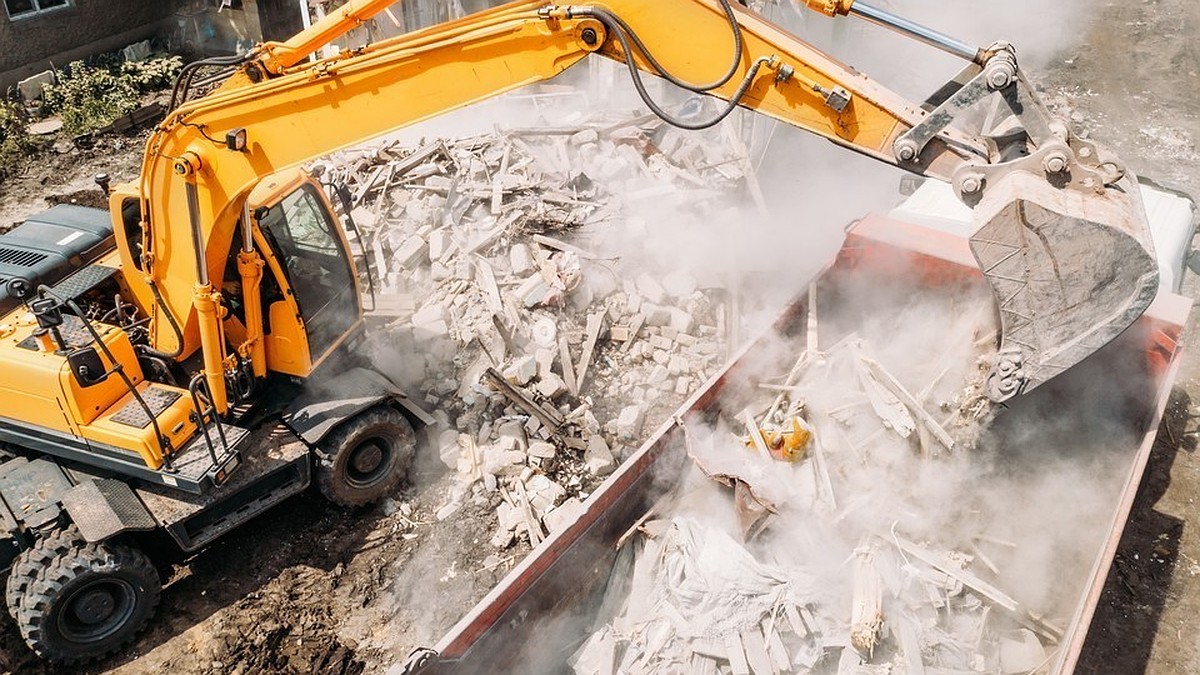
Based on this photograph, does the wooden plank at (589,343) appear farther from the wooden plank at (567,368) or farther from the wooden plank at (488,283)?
the wooden plank at (488,283)

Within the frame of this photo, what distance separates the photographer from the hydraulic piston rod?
4223 mm

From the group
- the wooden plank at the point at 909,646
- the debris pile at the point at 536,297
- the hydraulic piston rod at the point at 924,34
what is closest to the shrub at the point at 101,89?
the debris pile at the point at 536,297

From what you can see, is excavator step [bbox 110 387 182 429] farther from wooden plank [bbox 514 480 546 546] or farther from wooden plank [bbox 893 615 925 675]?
wooden plank [bbox 893 615 925 675]

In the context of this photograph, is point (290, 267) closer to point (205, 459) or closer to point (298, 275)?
point (298, 275)

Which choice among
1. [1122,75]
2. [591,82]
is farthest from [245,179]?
[1122,75]

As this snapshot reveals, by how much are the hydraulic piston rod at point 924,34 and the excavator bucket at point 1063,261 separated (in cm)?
68

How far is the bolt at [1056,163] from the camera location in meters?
4.06

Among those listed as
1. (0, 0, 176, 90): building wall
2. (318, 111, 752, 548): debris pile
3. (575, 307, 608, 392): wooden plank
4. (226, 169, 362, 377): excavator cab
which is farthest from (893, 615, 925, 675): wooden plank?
(0, 0, 176, 90): building wall

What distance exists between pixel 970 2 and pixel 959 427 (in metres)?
15.5

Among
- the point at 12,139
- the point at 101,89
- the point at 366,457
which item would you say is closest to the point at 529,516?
the point at 366,457

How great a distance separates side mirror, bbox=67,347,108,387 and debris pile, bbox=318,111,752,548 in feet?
6.81

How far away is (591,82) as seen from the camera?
1262 cm

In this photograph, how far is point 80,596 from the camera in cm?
558

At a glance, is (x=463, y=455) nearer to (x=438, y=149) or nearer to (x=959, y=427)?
(x=959, y=427)
